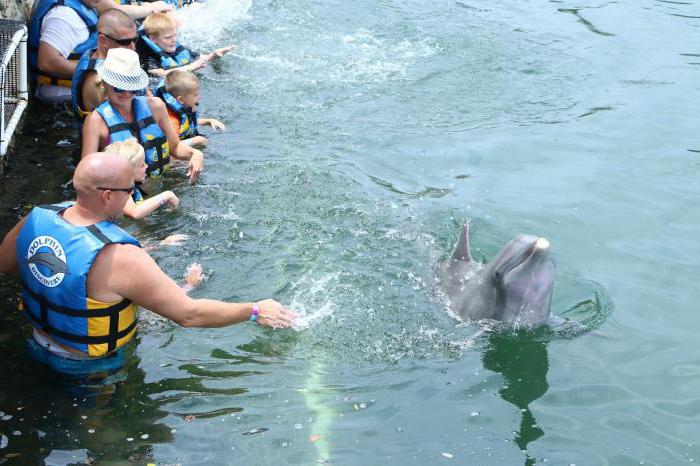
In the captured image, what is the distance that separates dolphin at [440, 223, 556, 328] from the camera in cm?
557

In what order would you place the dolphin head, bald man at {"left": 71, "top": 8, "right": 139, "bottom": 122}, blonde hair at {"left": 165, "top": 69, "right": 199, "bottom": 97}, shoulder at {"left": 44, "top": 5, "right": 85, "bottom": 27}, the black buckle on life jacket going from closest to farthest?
the black buckle on life jacket < the dolphin head < bald man at {"left": 71, "top": 8, "right": 139, "bottom": 122} < blonde hair at {"left": 165, "top": 69, "right": 199, "bottom": 97} < shoulder at {"left": 44, "top": 5, "right": 85, "bottom": 27}

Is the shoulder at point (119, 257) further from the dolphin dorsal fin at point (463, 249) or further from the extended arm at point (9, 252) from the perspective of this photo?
the dolphin dorsal fin at point (463, 249)

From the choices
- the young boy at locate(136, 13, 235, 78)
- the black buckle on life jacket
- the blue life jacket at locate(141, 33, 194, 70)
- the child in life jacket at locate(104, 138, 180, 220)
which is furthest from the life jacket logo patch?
the blue life jacket at locate(141, 33, 194, 70)

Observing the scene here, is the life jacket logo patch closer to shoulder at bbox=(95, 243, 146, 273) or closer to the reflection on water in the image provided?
shoulder at bbox=(95, 243, 146, 273)

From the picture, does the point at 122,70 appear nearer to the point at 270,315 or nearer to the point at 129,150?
the point at 129,150

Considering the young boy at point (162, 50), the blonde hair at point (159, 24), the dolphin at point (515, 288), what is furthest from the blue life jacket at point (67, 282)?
the blonde hair at point (159, 24)

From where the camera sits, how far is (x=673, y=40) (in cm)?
1225

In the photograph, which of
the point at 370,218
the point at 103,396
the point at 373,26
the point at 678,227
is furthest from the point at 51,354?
the point at 373,26

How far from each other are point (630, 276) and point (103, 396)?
14.5ft

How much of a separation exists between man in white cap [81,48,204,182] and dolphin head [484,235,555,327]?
2.94 m

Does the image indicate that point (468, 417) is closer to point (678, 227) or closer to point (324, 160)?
point (678, 227)

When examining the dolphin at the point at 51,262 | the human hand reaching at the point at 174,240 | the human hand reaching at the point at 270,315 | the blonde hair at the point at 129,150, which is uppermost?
the blonde hair at the point at 129,150

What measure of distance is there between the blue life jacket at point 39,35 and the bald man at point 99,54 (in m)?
1.42

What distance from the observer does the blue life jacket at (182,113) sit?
7867 millimetres
